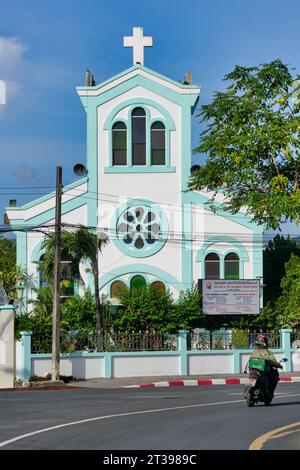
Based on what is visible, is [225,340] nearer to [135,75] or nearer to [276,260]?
[276,260]

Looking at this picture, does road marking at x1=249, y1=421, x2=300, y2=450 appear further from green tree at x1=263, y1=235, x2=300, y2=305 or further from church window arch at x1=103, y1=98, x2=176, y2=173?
green tree at x1=263, y1=235, x2=300, y2=305

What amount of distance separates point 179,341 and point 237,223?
10.4 meters

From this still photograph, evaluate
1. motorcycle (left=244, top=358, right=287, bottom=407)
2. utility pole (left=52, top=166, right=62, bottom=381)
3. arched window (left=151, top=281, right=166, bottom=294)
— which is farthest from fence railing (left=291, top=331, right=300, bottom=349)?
motorcycle (left=244, top=358, right=287, bottom=407)

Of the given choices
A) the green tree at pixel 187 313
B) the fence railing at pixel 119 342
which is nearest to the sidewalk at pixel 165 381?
the fence railing at pixel 119 342

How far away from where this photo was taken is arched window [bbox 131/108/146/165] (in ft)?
151

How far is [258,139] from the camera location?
111 ft

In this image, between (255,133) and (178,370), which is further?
(178,370)

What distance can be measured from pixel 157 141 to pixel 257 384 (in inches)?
1062

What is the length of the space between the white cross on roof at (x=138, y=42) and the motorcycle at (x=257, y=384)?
29029mm

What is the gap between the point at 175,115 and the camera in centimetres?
4597

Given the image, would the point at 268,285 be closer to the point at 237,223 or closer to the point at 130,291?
the point at 237,223

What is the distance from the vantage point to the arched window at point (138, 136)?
46000 mm

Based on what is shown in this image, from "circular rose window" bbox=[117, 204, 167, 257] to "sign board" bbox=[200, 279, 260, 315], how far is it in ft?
13.3
